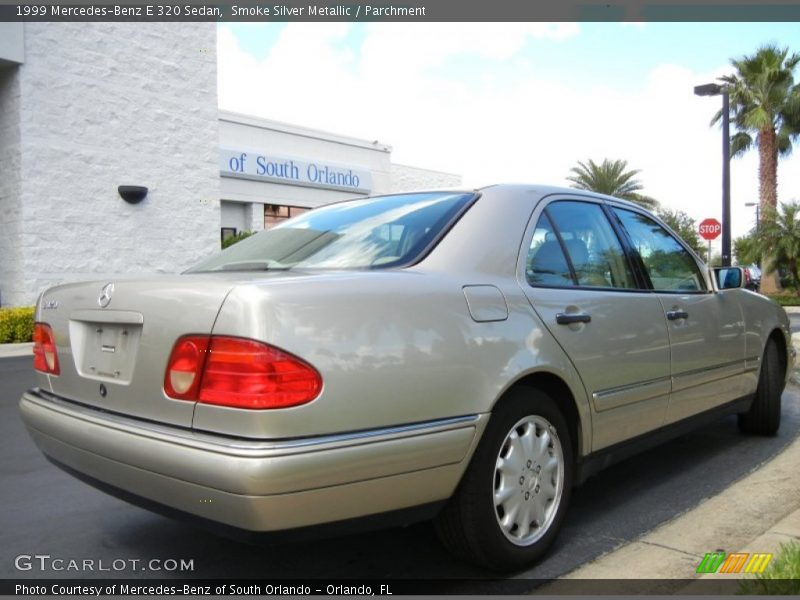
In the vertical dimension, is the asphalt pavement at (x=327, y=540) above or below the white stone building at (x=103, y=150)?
below

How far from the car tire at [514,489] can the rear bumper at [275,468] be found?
0.13m

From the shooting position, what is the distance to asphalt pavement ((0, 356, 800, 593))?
9.57ft

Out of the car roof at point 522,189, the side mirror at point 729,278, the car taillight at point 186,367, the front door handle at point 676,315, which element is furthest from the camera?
the side mirror at point 729,278

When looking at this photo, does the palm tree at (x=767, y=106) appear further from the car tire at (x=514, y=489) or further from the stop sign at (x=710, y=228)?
the car tire at (x=514, y=489)

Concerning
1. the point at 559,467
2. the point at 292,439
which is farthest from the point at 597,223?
the point at 292,439

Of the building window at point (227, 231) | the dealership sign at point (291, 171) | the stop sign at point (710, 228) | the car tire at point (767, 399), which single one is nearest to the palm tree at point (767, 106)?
the stop sign at point (710, 228)

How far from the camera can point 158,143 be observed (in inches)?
621

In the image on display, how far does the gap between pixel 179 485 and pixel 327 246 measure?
47.4 inches

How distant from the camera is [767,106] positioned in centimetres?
2720

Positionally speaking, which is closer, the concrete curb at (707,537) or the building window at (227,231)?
the concrete curb at (707,537)

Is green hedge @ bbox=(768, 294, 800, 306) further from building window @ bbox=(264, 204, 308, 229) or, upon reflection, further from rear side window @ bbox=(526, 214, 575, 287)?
rear side window @ bbox=(526, 214, 575, 287)

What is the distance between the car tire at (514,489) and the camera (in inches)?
103

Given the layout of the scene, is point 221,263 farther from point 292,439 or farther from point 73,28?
point 73,28

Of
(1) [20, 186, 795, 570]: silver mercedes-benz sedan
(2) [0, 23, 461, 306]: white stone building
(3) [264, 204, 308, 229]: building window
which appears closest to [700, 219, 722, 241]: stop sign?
(2) [0, 23, 461, 306]: white stone building
